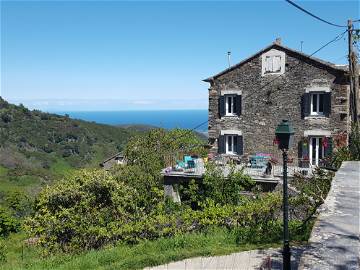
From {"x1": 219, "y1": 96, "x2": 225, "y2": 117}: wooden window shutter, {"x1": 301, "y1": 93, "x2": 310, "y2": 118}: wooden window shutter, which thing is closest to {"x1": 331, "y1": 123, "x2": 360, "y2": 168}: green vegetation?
{"x1": 301, "y1": 93, "x2": 310, "y2": 118}: wooden window shutter

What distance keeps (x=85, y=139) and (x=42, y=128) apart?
389 inches

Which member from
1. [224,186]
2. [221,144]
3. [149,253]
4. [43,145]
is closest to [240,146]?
[221,144]

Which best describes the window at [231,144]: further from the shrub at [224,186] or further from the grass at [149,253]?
the grass at [149,253]

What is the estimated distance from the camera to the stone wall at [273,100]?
889 inches

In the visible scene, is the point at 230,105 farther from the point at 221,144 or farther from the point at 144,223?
the point at 144,223

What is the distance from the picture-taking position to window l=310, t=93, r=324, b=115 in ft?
75.9

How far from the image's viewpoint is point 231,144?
25.6 m

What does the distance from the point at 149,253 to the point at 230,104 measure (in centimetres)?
1459

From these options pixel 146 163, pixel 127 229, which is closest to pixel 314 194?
pixel 127 229

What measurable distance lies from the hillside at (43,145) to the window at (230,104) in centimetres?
4402

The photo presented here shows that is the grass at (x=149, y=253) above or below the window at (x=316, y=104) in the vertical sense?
below

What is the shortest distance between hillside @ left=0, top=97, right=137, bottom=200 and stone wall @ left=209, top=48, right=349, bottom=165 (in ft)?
145

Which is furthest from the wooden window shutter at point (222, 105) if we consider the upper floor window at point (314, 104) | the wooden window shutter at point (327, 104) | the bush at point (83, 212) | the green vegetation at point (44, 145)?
the green vegetation at point (44, 145)

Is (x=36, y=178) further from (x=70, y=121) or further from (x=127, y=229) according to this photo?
(x=127, y=229)
